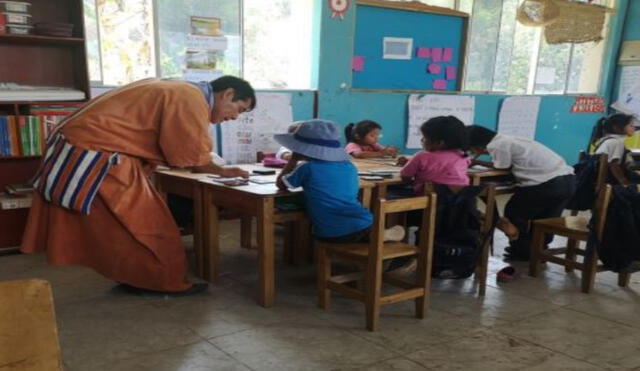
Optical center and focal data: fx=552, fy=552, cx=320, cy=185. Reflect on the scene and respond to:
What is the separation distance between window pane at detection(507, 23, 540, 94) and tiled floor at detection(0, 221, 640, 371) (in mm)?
3736

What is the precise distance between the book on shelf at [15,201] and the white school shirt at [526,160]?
296 cm

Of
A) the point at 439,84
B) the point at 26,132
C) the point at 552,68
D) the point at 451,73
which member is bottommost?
the point at 26,132

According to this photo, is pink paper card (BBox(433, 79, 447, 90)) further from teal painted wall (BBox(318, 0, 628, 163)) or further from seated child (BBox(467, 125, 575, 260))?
seated child (BBox(467, 125, 575, 260))

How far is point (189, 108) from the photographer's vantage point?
2602 millimetres

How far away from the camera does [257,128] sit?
4.74 metres

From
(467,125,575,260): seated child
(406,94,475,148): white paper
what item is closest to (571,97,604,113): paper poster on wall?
(406,94,475,148): white paper

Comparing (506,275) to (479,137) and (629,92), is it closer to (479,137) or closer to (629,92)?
(479,137)

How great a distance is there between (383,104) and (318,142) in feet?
9.41

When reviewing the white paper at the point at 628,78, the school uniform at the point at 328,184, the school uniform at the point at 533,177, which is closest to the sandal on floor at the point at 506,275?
the school uniform at the point at 533,177

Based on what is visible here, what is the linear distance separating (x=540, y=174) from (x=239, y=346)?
2.29 meters

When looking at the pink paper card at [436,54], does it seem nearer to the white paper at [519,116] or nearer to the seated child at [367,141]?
the white paper at [519,116]

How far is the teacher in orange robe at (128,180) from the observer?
2580 mm

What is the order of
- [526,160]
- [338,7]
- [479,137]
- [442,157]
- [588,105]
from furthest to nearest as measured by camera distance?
[588,105], [338,7], [479,137], [526,160], [442,157]

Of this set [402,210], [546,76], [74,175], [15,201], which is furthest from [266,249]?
[546,76]
